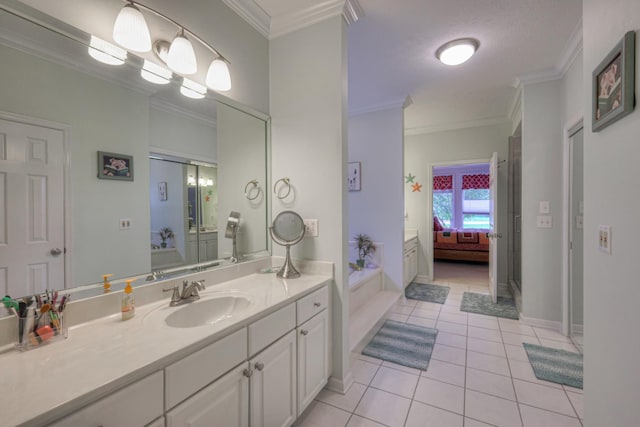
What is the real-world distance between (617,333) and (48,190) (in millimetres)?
2206

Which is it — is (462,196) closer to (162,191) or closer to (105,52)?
(162,191)

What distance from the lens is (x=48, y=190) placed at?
41.4 inches

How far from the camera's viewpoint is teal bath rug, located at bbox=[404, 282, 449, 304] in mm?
3758

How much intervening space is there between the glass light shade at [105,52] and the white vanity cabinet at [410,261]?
338 centimetres

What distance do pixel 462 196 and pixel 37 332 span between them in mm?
8569

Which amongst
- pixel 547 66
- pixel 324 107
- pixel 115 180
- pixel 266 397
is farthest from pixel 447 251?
pixel 115 180

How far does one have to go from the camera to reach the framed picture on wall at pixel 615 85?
2.97 feet

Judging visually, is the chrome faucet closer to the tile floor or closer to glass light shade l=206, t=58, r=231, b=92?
the tile floor

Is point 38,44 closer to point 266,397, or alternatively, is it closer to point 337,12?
point 337,12

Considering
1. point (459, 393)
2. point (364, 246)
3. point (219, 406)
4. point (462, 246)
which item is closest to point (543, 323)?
point (459, 393)

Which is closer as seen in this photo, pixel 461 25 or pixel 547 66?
pixel 461 25

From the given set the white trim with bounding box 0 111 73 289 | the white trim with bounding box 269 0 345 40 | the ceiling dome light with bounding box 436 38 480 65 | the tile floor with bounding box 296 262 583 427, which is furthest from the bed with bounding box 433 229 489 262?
the white trim with bounding box 0 111 73 289

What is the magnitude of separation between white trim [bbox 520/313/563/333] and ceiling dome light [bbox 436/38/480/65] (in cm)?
273

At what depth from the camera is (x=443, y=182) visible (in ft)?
26.0
